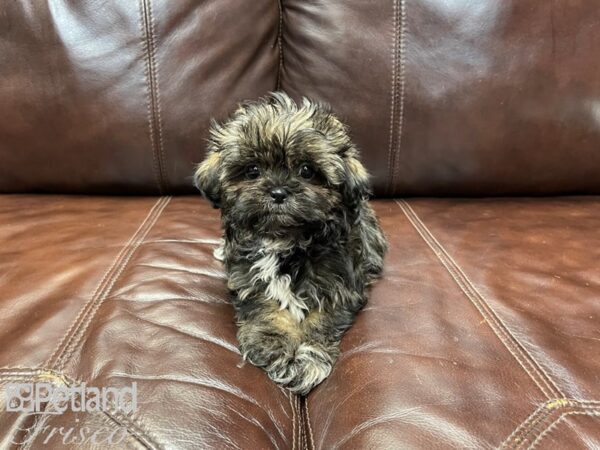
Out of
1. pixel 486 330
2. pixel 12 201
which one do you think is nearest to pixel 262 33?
pixel 12 201

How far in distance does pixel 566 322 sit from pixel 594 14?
4.23 ft

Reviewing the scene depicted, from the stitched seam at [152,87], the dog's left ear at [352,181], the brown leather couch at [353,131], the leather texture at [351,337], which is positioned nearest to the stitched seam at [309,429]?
the leather texture at [351,337]

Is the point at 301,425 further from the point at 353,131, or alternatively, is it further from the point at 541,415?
the point at 353,131

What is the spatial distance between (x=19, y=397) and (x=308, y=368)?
2.07 ft

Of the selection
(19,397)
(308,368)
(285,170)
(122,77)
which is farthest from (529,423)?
(122,77)

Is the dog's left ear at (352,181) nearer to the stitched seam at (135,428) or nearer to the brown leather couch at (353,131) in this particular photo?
the brown leather couch at (353,131)

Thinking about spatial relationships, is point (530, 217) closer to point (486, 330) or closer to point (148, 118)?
point (486, 330)

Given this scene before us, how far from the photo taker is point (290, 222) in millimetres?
1445

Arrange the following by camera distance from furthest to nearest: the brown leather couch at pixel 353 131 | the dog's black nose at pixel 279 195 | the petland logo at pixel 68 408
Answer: the brown leather couch at pixel 353 131, the dog's black nose at pixel 279 195, the petland logo at pixel 68 408

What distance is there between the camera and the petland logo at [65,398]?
105 cm

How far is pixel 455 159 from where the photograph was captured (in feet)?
6.79

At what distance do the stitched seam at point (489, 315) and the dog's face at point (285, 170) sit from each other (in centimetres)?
37

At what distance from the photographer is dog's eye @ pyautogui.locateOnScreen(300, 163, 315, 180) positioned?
58.2 inches

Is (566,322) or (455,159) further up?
(455,159)
